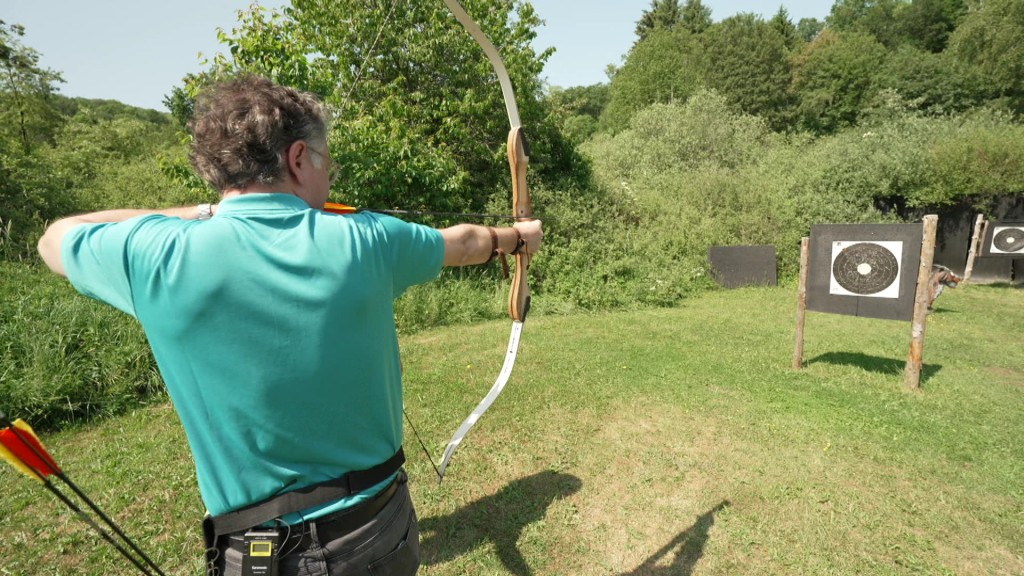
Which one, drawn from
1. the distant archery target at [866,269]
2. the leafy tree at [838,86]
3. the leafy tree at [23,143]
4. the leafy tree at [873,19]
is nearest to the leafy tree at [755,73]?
the leafy tree at [838,86]

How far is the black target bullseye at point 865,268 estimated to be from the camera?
4195mm

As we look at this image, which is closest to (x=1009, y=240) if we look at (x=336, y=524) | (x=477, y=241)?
(x=477, y=241)

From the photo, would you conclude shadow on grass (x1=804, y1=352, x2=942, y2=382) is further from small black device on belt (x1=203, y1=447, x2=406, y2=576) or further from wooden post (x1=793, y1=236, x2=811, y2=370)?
small black device on belt (x1=203, y1=447, x2=406, y2=576)

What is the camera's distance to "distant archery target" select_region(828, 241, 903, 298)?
4.18 meters

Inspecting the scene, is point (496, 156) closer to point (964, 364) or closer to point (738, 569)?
point (964, 364)

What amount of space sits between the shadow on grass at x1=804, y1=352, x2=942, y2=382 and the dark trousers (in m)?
4.67

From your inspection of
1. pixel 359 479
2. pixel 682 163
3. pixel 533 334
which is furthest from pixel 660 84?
pixel 359 479

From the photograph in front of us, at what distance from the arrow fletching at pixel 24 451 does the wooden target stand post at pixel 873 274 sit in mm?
4787

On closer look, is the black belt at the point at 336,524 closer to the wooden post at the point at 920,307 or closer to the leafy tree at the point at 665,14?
the wooden post at the point at 920,307

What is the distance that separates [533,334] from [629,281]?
2.80 meters

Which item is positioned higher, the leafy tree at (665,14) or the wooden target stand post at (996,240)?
the leafy tree at (665,14)

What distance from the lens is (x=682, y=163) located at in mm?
13305

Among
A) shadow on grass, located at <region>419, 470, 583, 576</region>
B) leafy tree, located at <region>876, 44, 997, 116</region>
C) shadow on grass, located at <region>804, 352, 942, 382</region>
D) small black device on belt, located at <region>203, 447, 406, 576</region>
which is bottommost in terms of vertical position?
shadow on grass, located at <region>804, 352, 942, 382</region>

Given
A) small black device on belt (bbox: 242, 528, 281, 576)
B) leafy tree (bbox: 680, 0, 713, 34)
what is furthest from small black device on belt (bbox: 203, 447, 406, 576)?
leafy tree (bbox: 680, 0, 713, 34)
